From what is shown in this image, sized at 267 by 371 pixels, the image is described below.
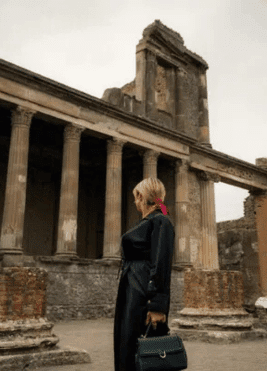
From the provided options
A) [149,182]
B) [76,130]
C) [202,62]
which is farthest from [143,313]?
[202,62]

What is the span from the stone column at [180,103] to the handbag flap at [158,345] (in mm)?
15862

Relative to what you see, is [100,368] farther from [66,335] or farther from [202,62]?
[202,62]

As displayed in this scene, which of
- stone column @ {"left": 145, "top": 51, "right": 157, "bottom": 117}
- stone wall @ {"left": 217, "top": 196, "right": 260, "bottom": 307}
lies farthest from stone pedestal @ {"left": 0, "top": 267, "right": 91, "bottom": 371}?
stone wall @ {"left": 217, "top": 196, "right": 260, "bottom": 307}

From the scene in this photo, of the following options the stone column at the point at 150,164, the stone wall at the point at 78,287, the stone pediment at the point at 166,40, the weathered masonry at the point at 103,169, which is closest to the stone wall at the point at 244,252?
the weathered masonry at the point at 103,169

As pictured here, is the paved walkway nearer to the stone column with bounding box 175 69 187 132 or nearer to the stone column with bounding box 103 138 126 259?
the stone column with bounding box 103 138 126 259

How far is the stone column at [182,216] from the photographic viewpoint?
15688 mm

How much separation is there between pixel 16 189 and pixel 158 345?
992 cm

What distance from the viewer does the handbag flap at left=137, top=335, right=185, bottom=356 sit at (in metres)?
2.27

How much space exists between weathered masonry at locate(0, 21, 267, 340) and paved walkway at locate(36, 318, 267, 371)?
419 centimetres

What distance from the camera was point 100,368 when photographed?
4.51 metres

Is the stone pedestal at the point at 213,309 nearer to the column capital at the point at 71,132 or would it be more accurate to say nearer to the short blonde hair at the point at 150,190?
the short blonde hair at the point at 150,190

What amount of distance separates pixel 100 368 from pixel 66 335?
10.8ft

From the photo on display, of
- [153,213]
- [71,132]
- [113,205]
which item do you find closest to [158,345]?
[153,213]

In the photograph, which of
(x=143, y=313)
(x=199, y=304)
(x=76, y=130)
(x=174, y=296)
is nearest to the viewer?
(x=143, y=313)
